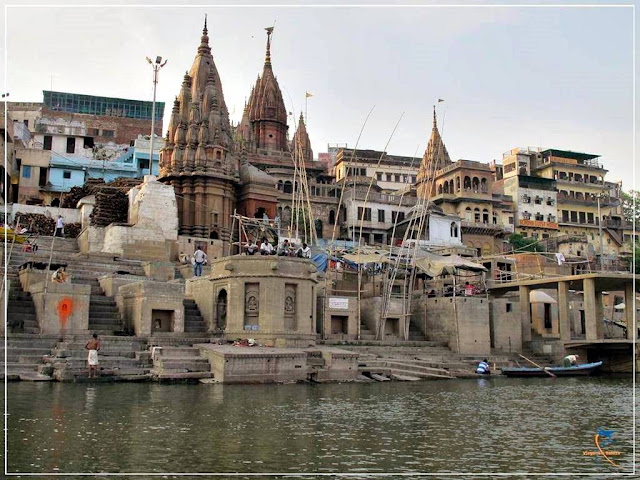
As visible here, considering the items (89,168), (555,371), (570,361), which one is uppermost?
→ (89,168)

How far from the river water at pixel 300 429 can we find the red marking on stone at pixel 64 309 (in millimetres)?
4016

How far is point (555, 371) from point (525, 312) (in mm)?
6110

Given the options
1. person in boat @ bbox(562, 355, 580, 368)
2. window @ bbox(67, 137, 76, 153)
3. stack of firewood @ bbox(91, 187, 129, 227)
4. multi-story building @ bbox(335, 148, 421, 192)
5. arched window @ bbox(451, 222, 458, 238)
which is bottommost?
person in boat @ bbox(562, 355, 580, 368)

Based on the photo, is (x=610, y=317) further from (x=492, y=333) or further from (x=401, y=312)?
(x=401, y=312)

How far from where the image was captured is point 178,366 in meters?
18.8

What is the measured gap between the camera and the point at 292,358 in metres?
19.5

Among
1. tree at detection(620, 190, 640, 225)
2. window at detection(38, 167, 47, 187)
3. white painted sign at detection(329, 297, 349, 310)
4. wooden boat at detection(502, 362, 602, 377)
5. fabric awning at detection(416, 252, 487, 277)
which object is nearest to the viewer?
wooden boat at detection(502, 362, 602, 377)

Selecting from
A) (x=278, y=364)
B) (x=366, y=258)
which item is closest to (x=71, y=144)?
(x=366, y=258)

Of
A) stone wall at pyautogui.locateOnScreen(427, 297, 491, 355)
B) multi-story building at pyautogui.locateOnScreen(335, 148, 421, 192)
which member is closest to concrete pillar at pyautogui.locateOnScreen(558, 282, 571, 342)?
stone wall at pyautogui.locateOnScreen(427, 297, 491, 355)

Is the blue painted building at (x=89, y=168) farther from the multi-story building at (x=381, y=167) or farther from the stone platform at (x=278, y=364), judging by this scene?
the stone platform at (x=278, y=364)

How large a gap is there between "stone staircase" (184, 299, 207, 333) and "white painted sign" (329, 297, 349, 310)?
5.34 m

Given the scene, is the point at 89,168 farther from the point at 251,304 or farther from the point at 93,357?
the point at 93,357

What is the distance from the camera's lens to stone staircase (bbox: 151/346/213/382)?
18.4 m

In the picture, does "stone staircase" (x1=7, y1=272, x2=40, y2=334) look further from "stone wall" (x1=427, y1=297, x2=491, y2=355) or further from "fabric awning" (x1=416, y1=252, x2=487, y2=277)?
"fabric awning" (x1=416, y1=252, x2=487, y2=277)
